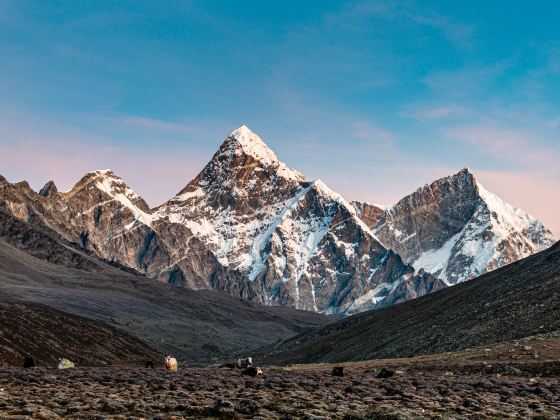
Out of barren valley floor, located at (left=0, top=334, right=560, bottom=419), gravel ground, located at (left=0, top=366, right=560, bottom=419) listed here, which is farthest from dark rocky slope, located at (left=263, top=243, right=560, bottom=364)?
gravel ground, located at (left=0, top=366, right=560, bottom=419)

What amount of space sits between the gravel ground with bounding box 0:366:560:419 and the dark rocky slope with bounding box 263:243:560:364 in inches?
1976

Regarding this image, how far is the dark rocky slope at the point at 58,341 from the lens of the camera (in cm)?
11725

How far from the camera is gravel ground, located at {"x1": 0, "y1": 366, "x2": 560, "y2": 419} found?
2519 cm

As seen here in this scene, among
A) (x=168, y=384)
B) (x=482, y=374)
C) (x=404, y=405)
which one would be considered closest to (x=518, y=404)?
(x=404, y=405)

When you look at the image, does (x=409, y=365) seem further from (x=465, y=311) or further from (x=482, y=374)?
(x=465, y=311)

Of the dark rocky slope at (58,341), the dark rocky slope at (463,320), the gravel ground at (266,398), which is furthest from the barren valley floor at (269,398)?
the dark rocky slope at (58,341)

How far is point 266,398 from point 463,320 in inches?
3494

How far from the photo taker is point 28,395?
2817cm

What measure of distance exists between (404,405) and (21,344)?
103280mm

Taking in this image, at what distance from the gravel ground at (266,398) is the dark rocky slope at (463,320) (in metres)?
50.2

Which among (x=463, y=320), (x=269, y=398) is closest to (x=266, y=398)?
(x=269, y=398)

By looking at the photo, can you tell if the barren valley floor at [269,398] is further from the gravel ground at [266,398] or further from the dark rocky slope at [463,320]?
the dark rocky slope at [463,320]

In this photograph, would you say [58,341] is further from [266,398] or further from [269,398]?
[266,398]

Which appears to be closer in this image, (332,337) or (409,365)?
(409,365)
